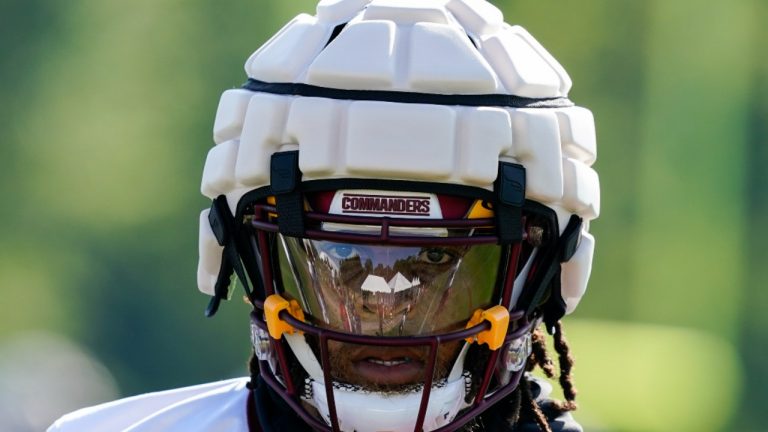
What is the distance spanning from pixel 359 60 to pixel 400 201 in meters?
0.24

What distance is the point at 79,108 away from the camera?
17.4 feet

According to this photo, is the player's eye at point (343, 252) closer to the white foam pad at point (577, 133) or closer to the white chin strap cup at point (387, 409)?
the white chin strap cup at point (387, 409)

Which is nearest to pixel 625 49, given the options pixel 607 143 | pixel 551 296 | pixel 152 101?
pixel 607 143

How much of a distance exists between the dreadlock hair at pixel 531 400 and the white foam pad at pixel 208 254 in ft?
0.55

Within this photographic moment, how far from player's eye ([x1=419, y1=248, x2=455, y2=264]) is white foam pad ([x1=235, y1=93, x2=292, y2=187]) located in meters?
0.29

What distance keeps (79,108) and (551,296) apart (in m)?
3.51

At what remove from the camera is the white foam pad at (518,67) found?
6.79 feet

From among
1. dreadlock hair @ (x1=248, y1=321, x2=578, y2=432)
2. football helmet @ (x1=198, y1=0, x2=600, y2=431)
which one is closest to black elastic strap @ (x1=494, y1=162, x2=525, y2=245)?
football helmet @ (x1=198, y1=0, x2=600, y2=431)

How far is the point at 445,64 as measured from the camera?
2.01 meters

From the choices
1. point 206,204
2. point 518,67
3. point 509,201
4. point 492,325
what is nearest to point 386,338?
point 492,325

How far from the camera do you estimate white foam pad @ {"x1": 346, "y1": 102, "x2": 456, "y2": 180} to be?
195 centimetres

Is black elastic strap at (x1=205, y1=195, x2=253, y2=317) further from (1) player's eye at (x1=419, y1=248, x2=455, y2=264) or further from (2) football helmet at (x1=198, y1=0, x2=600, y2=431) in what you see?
(1) player's eye at (x1=419, y1=248, x2=455, y2=264)

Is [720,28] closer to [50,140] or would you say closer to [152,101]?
[152,101]

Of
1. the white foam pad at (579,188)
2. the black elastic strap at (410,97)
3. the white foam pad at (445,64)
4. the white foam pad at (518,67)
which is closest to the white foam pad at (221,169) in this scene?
the black elastic strap at (410,97)
